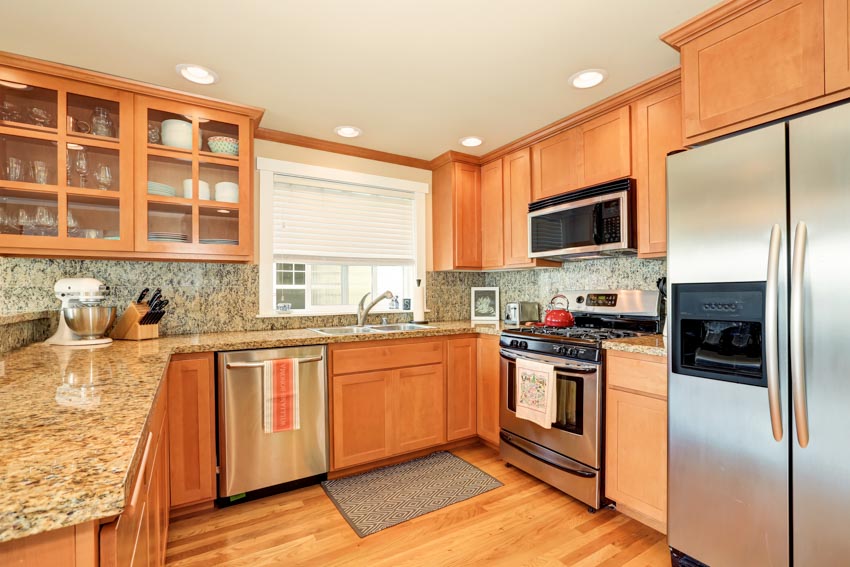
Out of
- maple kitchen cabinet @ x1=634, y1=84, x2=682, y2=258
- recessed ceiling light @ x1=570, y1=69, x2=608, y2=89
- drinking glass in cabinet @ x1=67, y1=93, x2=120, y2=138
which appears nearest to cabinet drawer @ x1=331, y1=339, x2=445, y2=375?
maple kitchen cabinet @ x1=634, y1=84, x2=682, y2=258

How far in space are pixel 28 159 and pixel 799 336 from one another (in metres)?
3.40

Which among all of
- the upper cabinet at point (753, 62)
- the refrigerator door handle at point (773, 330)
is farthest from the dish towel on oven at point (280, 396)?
the upper cabinet at point (753, 62)

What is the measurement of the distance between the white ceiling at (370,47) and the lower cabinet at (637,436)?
58.7 inches

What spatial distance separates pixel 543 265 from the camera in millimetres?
3076

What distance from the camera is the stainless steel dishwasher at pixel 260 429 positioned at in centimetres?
228

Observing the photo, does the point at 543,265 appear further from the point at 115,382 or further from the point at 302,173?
the point at 115,382

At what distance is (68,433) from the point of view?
2.66ft

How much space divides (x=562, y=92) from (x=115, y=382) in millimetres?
2505

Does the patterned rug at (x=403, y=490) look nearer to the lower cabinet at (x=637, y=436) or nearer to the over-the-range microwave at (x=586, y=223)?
the lower cabinet at (x=637, y=436)

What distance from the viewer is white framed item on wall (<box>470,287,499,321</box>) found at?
355cm

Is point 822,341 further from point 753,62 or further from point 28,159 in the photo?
point 28,159

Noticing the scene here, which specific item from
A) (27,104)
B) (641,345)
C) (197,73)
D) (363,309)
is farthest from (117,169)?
(641,345)

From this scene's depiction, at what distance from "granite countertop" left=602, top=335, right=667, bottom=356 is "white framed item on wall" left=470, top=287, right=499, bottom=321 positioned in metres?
1.39

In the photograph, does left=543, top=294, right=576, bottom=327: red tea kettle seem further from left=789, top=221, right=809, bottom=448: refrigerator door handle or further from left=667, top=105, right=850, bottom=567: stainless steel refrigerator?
left=789, top=221, right=809, bottom=448: refrigerator door handle
